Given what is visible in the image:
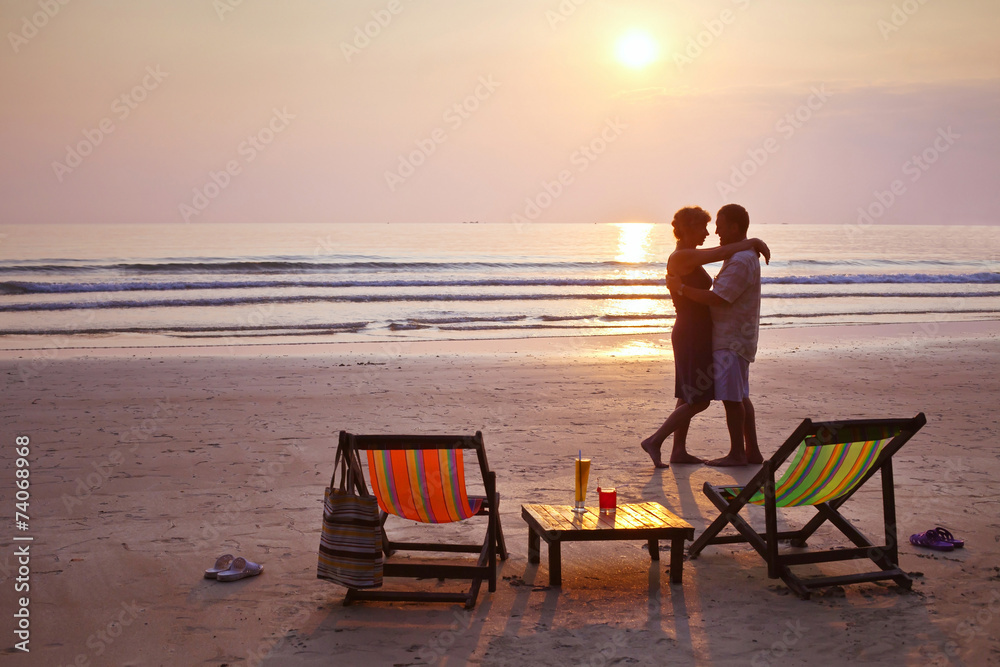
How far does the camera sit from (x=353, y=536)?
3.86 metres

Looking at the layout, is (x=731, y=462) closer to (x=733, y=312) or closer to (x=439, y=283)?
(x=733, y=312)

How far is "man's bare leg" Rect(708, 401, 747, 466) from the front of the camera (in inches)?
253

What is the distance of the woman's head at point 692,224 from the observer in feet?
20.7

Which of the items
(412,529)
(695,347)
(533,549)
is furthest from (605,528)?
(695,347)

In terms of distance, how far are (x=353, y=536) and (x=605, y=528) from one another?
1223mm

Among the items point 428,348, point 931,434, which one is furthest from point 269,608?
point 428,348

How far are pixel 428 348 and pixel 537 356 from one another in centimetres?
222

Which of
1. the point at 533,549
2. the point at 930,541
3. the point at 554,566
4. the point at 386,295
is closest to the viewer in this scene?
the point at 554,566

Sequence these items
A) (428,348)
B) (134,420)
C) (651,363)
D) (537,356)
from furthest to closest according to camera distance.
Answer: (428,348) → (537,356) → (651,363) → (134,420)

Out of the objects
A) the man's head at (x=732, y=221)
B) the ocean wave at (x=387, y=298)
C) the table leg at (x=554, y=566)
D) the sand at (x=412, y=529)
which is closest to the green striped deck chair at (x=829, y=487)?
the sand at (x=412, y=529)

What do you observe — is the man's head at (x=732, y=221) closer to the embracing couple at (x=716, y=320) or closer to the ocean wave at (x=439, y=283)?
the embracing couple at (x=716, y=320)

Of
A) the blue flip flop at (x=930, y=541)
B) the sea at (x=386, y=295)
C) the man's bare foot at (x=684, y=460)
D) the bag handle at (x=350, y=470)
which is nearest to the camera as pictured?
the bag handle at (x=350, y=470)

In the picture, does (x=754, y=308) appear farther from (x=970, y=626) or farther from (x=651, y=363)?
(x=651, y=363)

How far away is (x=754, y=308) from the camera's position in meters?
6.27
